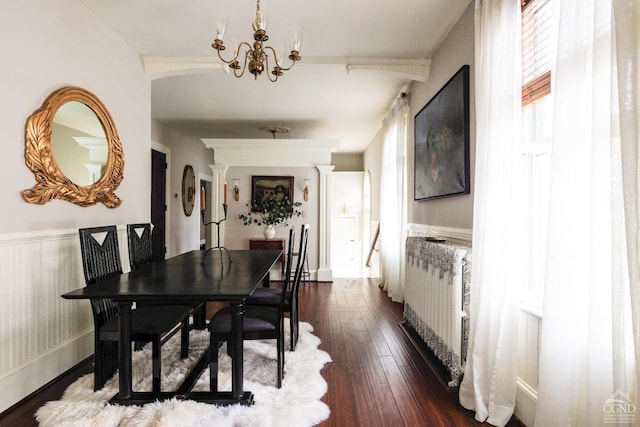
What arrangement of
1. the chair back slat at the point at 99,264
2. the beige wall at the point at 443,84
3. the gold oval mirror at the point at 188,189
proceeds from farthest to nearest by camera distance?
the gold oval mirror at the point at 188,189 → the beige wall at the point at 443,84 → the chair back slat at the point at 99,264

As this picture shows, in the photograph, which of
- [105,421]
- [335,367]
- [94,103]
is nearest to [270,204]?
[94,103]

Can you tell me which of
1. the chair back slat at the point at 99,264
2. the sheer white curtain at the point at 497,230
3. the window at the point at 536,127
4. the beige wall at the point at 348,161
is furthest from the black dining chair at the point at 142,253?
the beige wall at the point at 348,161

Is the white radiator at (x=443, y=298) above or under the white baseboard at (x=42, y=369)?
above

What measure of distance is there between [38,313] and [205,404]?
1325 millimetres

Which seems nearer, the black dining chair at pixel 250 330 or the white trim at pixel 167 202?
the black dining chair at pixel 250 330

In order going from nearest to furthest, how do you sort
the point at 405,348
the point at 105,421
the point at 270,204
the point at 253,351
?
the point at 105,421 < the point at 253,351 < the point at 405,348 < the point at 270,204

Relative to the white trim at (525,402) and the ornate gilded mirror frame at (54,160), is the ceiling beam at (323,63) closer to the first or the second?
the ornate gilded mirror frame at (54,160)

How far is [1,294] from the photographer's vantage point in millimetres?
1868

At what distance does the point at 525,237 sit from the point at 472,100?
1100 millimetres

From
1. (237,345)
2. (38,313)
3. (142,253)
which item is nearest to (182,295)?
(237,345)

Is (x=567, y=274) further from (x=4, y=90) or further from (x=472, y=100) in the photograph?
(x=4, y=90)

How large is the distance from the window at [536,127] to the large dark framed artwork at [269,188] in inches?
166

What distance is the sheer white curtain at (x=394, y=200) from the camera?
4.11m

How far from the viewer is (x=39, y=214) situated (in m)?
2.12
